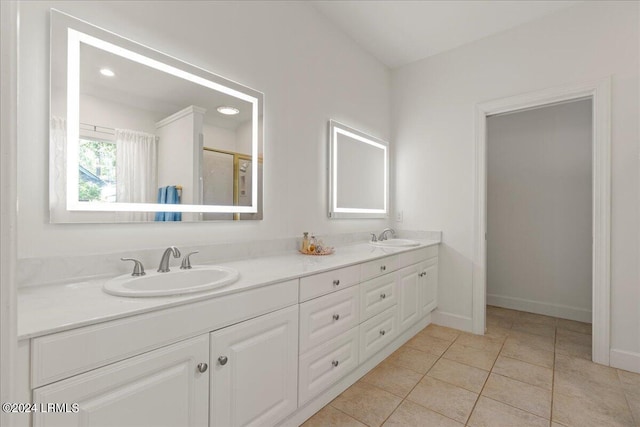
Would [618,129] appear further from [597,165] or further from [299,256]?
[299,256]

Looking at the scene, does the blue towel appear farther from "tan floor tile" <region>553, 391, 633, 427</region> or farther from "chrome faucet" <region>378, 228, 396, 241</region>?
"tan floor tile" <region>553, 391, 633, 427</region>

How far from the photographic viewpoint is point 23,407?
29.0 inches

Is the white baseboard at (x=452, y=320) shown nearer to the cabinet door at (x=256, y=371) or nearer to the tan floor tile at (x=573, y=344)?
the tan floor tile at (x=573, y=344)

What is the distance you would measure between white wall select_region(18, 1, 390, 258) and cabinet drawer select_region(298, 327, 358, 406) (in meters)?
0.80

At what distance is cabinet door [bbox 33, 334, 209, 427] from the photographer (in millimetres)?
802

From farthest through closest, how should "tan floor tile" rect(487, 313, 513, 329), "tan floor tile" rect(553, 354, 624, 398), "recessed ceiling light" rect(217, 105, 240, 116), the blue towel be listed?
"tan floor tile" rect(487, 313, 513, 329), "tan floor tile" rect(553, 354, 624, 398), "recessed ceiling light" rect(217, 105, 240, 116), the blue towel

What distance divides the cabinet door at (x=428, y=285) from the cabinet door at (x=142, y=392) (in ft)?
6.93

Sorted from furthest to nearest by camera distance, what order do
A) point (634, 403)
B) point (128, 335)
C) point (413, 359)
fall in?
point (413, 359) → point (634, 403) → point (128, 335)

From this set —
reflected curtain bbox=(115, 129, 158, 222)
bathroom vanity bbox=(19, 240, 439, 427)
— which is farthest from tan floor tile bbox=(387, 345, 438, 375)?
reflected curtain bbox=(115, 129, 158, 222)

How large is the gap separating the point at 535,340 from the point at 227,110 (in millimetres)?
3140

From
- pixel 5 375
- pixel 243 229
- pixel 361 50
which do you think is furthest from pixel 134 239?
pixel 361 50

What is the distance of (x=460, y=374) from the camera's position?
2070mm

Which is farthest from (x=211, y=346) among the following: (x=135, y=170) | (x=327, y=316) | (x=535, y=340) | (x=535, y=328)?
(x=535, y=328)

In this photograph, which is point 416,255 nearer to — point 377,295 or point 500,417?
point 377,295
